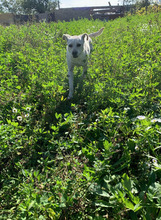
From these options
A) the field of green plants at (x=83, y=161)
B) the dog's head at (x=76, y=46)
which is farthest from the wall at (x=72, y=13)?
the field of green plants at (x=83, y=161)

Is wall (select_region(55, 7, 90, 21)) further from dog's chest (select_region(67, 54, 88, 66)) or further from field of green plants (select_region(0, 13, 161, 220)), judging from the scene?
field of green plants (select_region(0, 13, 161, 220))

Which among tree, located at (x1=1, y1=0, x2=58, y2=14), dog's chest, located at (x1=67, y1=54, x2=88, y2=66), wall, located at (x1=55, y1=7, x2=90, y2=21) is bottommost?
dog's chest, located at (x1=67, y1=54, x2=88, y2=66)

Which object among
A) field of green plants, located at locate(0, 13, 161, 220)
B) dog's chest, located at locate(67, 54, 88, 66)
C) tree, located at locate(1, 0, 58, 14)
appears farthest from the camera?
tree, located at locate(1, 0, 58, 14)

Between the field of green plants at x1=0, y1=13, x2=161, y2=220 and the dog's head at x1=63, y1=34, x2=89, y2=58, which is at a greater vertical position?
the dog's head at x1=63, y1=34, x2=89, y2=58

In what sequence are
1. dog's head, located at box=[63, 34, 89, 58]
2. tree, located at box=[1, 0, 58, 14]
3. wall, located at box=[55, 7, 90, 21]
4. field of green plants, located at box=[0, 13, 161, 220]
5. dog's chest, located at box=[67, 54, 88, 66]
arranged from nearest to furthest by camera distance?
field of green plants, located at box=[0, 13, 161, 220], dog's head, located at box=[63, 34, 89, 58], dog's chest, located at box=[67, 54, 88, 66], wall, located at box=[55, 7, 90, 21], tree, located at box=[1, 0, 58, 14]

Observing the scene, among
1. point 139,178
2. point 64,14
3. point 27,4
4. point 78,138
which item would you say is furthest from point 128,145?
point 27,4

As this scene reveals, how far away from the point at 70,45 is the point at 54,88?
1357mm

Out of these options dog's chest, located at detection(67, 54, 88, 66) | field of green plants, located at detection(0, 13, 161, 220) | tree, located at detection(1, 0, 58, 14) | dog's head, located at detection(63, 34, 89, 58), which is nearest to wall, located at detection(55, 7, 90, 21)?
tree, located at detection(1, 0, 58, 14)

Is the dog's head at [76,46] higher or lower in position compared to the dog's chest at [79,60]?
higher

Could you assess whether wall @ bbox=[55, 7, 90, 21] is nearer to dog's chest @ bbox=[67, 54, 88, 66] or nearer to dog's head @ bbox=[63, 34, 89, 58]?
dog's head @ bbox=[63, 34, 89, 58]

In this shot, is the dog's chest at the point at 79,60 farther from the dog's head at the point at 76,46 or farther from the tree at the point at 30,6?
the tree at the point at 30,6

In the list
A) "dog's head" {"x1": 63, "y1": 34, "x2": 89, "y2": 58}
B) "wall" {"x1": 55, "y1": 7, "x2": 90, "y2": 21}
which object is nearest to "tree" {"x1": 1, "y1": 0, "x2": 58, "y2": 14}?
"wall" {"x1": 55, "y1": 7, "x2": 90, "y2": 21}

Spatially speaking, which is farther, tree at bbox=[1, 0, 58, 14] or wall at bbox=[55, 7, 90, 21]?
tree at bbox=[1, 0, 58, 14]

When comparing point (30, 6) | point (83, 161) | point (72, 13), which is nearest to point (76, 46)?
point (83, 161)
